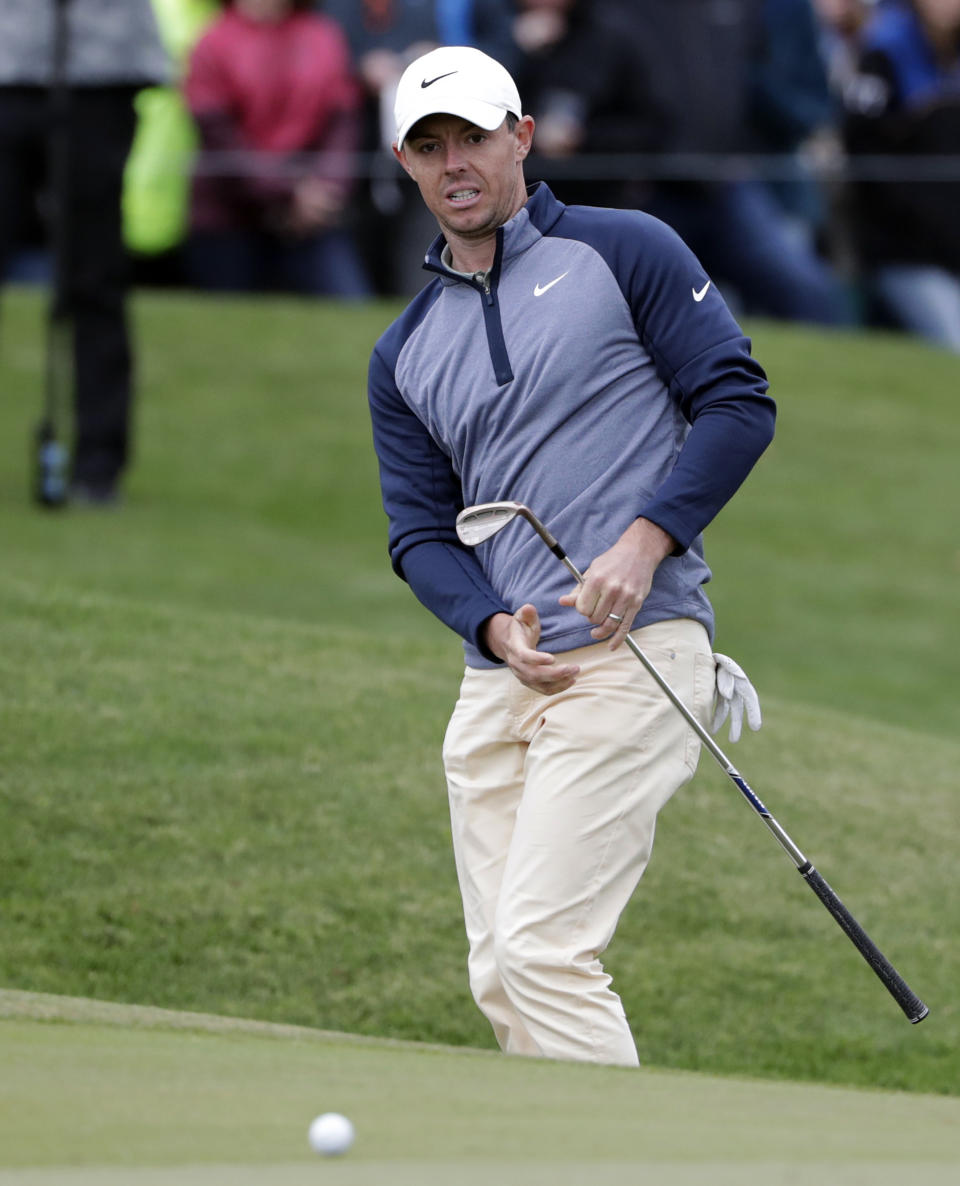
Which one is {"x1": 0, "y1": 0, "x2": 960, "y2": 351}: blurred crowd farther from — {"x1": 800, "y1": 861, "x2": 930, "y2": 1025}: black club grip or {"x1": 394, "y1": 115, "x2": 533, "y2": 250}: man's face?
{"x1": 800, "y1": 861, "x2": 930, "y2": 1025}: black club grip

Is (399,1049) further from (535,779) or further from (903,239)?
(903,239)

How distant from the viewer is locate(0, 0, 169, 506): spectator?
411 inches

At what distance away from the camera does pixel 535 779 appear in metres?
4.27

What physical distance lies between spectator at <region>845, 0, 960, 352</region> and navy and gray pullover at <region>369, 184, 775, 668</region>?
11.3 meters

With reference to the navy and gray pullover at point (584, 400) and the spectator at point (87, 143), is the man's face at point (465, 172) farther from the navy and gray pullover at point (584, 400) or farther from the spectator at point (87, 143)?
the spectator at point (87, 143)

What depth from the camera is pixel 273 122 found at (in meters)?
14.4

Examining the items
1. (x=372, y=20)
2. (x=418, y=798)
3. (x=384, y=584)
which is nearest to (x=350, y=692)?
(x=418, y=798)

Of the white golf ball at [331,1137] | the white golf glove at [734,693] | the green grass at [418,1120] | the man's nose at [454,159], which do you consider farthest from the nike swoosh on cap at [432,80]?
the white golf ball at [331,1137]

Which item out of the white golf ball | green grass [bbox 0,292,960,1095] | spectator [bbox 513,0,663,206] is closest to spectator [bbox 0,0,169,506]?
green grass [bbox 0,292,960,1095]

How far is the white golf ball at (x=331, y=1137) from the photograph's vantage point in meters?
2.74

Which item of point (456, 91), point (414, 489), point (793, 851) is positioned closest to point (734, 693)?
point (793, 851)

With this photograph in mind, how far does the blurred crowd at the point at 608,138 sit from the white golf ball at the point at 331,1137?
1155 centimetres

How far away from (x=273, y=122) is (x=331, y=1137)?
12351mm

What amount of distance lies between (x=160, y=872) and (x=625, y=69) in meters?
9.55
